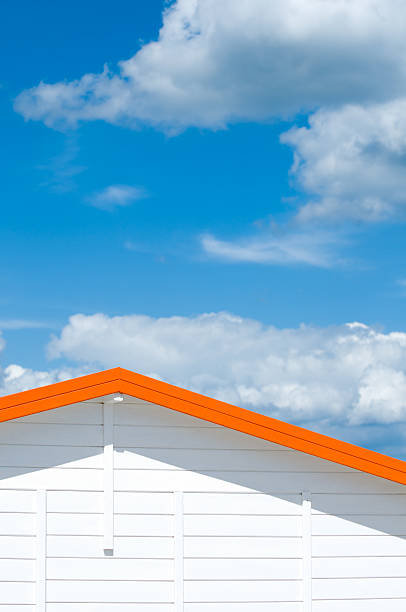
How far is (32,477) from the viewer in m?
8.46

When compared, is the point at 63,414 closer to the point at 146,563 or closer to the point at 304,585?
the point at 146,563

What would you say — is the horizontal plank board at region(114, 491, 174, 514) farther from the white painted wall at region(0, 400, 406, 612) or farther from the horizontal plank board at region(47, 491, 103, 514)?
the horizontal plank board at region(47, 491, 103, 514)

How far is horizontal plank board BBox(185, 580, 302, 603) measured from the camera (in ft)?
27.8

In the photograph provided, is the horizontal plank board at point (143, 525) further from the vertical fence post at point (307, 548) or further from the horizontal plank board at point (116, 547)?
the vertical fence post at point (307, 548)

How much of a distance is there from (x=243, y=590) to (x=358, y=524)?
154 cm

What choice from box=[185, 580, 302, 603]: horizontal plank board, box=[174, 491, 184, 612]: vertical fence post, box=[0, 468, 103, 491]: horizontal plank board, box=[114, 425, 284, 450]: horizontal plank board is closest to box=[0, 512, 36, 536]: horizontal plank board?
box=[0, 468, 103, 491]: horizontal plank board

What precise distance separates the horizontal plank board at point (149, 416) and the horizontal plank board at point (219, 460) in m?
0.29

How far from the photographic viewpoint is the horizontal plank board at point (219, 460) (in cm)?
853

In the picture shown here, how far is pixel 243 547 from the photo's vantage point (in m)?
8.59

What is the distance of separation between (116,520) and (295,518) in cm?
205

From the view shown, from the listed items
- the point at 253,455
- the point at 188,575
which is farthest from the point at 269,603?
the point at 253,455

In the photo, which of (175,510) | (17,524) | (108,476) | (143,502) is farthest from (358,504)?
(17,524)

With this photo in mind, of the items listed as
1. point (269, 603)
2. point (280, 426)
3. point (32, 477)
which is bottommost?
→ point (269, 603)

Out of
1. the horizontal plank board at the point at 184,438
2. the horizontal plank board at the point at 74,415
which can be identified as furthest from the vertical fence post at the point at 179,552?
the horizontal plank board at the point at 74,415
